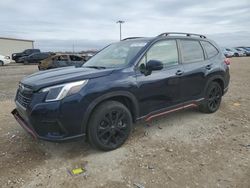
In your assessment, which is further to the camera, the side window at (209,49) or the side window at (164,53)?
the side window at (209,49)

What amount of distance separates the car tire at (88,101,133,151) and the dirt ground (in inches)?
6.3

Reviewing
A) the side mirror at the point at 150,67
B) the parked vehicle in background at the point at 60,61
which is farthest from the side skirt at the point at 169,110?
the parked vehicle in background at the point at 60,61

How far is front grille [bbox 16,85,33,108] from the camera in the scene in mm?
3383

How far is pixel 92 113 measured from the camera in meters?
3.50

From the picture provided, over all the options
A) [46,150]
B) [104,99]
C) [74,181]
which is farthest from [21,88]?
[74,181]

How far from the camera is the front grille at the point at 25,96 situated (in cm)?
338

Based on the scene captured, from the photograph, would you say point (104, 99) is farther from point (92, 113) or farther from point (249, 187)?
point (249, 187)

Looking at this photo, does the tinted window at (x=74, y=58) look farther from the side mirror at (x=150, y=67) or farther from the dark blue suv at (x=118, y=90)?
the side mirror at (x=150, y=67)

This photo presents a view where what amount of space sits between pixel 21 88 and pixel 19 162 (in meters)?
1.09

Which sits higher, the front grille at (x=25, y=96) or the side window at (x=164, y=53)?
the side window at (x=164, y=53)

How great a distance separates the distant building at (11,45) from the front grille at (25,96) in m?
38.7

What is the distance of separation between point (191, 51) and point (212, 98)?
1.24 m

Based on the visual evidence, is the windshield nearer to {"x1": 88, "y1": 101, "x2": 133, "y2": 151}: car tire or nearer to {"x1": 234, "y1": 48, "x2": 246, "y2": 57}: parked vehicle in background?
{"x1": 88, "y1": 101, "x2": 133, "y2": 151}: car tire

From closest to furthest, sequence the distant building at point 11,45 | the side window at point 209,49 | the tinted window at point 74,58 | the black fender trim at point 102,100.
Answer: the black fender trim at point 102,100 < the side window at point 209,49 < the tinted window at point 74,58 < the distant building at point 11,45
